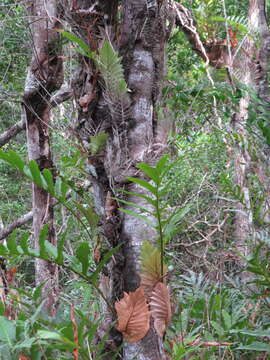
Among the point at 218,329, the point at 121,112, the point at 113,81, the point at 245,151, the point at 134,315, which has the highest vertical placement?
the point at 113,81

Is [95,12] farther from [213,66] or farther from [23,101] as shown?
[23,101]

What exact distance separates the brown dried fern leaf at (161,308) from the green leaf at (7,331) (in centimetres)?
43

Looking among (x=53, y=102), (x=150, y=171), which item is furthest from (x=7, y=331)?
(x=53, y=102)

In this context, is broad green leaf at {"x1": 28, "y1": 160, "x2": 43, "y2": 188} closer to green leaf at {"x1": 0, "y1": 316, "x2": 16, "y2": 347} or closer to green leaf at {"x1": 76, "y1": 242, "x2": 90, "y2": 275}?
green leaf at {"x1": 76, "y1": 242, "x2": 90, "y2": 275}

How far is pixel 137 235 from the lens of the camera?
164 centimetres

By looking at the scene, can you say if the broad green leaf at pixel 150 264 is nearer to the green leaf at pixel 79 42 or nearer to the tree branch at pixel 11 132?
the green leaf at pixel 79 42

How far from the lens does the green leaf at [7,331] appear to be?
4.19ft

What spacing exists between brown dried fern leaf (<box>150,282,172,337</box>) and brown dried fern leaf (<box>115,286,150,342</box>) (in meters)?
0.03

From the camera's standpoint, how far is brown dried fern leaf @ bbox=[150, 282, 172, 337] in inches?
55.6

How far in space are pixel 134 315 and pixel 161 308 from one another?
89mm

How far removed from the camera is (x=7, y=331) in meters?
1.30

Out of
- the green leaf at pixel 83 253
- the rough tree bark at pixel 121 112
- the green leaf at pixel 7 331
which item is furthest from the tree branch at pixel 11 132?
the green leaf at pixel 7 331

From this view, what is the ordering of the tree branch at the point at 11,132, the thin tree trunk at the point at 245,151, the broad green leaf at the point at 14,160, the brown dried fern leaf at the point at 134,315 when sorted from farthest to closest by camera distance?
the tree branch at the point at 11,132 < the thin tree trunk at the point at 245,151 < the broad green leaf at the point at 14,160 < the brown dried fern leaf at the point at 134,315

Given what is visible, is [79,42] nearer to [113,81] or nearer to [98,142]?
[113,81]
